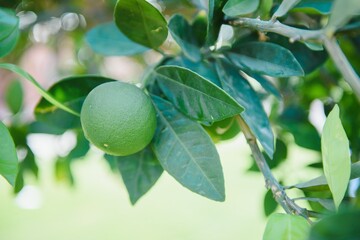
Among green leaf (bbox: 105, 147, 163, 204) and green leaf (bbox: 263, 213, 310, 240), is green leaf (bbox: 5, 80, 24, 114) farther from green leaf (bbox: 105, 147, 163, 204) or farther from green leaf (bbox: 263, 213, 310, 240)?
green leaf (bbox: 263, 213, 310, 240)

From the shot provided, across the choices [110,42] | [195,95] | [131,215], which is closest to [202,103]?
[195,95]

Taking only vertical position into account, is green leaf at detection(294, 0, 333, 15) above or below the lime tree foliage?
above

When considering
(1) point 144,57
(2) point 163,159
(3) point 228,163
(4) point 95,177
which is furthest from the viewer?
(3) point 228,163

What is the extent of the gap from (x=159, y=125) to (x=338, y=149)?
258mm

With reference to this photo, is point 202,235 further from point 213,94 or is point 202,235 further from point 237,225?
point 213,94

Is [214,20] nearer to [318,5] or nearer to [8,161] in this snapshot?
[318,5]

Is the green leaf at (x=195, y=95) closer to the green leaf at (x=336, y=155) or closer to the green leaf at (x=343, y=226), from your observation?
the green leaf at (x=336, y=155)

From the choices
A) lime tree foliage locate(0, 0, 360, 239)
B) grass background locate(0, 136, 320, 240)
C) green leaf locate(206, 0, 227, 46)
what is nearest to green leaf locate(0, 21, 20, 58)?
lime tree foliage locate(0, 0, 360, 239)

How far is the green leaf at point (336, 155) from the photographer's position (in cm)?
47

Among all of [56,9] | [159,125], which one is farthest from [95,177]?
[159,125]

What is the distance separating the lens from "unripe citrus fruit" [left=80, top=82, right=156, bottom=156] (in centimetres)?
59

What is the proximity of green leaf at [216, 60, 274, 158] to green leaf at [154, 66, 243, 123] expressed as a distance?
0.17ft

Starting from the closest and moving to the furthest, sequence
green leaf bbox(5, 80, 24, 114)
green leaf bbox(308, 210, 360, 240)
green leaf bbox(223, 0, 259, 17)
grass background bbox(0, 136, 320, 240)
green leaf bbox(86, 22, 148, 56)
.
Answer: green leaf bbox(308, 210, 360, 240)
green leaf bbox(223, 0, 259, 17)
green leaf bbox(86, 22, 148, 56)
green leaf bbox(5, 80, 24, 114)
grass background bbox(0, 136, 320, 240)

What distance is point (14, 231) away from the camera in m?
3.24
